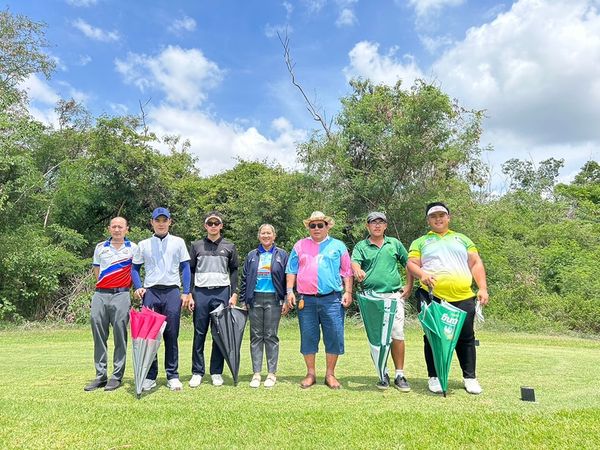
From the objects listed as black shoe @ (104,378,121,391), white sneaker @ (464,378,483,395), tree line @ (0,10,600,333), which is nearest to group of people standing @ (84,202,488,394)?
black shoe @ (104,378,121,391)

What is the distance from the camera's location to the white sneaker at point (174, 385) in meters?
4.92

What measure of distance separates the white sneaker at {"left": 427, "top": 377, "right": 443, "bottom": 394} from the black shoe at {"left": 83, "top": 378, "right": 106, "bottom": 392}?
350 centimetres

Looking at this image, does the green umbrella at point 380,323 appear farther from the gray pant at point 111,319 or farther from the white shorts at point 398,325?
the gray pant at point 111,319

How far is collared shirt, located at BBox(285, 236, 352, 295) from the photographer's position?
5.17m

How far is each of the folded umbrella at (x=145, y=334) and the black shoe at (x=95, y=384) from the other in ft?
1.70

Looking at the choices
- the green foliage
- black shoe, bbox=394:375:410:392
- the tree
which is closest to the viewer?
black shoe, bbox=394:375:410:392

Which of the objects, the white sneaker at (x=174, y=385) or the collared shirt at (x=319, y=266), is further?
the collared shirt at (x=319, y=266)

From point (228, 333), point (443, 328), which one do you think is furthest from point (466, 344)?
point (228, 333)

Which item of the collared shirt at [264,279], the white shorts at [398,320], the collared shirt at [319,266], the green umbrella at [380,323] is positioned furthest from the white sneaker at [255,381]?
the white shorts at [398,320]

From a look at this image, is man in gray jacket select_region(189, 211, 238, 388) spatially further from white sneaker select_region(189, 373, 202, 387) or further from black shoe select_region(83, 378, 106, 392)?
black shoe select_region(83, 378, 106, 392)

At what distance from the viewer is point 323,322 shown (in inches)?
205

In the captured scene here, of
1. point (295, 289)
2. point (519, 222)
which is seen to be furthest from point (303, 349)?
point (519, 222)

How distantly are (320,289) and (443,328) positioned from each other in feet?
4.40

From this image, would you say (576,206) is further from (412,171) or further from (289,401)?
(289,401)
